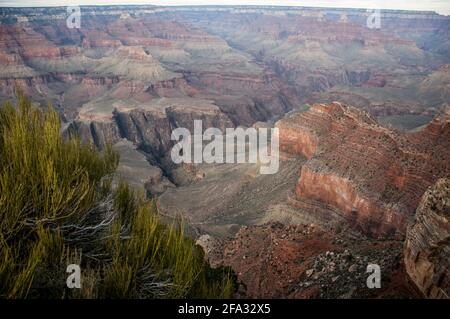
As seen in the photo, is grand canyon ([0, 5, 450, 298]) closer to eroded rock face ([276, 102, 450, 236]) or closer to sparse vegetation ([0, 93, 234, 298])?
eroded rock face ([276, 102, 450, 236])

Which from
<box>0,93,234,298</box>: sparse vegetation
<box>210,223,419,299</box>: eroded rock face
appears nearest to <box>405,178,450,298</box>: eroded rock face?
<box>210,223,419,299</box>: eroded rock face

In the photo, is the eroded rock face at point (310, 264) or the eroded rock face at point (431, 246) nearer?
the eroded rock face at point (431, 246)

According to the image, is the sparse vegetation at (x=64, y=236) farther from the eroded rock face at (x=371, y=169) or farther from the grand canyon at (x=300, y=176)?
the eroded rock face at (x=371, y=169)

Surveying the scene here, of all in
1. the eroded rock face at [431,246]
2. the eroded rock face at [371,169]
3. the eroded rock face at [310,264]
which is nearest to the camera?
the eroded rock face at [431,246]

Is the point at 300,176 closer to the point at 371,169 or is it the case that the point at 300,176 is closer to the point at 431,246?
the point at 371,169

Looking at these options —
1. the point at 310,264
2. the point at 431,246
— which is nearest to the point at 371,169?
the point at 310,264

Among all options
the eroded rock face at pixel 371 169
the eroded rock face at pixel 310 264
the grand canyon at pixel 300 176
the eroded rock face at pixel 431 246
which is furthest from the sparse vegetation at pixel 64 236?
the eroded rock face at pixel 371 169

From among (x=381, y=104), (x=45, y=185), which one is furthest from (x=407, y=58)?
(x=45, y=185)
